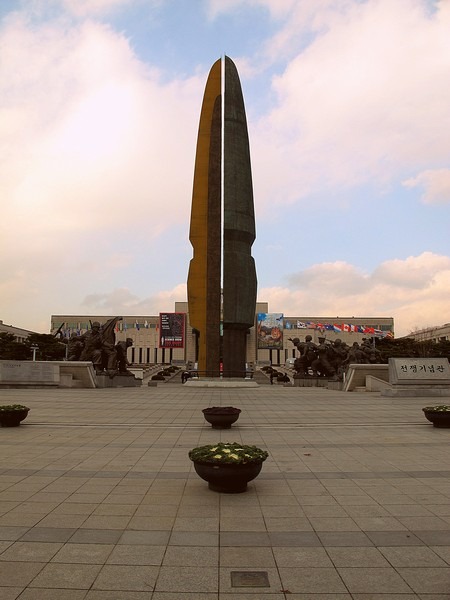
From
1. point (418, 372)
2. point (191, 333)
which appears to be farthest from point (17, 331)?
point (418, 372)

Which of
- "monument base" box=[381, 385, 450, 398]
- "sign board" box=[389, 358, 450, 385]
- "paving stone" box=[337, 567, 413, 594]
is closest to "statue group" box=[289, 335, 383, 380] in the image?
"sign board" box=[389, 358, 450, 385]

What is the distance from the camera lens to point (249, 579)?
460 cm

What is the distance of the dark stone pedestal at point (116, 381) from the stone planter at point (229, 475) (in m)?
24.9

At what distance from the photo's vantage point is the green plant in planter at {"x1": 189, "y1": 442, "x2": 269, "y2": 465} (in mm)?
7395

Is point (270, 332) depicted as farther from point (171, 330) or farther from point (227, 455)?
point (227, 455)

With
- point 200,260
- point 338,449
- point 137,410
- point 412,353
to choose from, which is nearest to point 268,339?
point 412,353

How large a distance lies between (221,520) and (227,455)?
1.31 m

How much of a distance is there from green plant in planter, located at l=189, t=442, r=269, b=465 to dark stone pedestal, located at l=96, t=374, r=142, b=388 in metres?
24.7

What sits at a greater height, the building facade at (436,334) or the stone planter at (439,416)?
the building facade at (436,334)

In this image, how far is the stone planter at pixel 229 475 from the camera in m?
7.37

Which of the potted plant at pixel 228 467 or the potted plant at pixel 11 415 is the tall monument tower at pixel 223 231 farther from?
the potted plant at pixel 228 467

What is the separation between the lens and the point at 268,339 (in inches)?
3620

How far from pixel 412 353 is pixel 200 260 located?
43750 mm

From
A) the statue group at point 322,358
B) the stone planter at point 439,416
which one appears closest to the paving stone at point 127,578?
the stone planter at point 439,416
